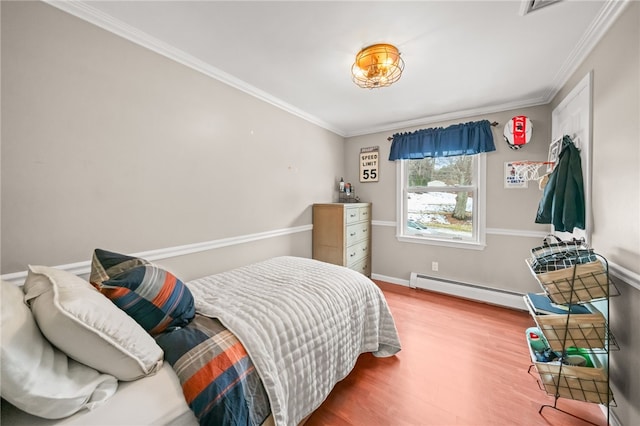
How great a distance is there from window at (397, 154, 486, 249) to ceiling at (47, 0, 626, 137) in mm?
954

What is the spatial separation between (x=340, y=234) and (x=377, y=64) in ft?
6.56

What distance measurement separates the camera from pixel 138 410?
81cm

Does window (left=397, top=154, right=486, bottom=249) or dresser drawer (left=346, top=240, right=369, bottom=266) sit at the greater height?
window (left=397, top=154, right=486, bottom=249)

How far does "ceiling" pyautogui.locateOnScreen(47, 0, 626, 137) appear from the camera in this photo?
1452 mm

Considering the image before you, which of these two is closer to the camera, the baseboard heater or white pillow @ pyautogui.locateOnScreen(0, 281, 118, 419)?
white pillow @ pyautogui.locateOnScreen(0, 281, 118, 419)

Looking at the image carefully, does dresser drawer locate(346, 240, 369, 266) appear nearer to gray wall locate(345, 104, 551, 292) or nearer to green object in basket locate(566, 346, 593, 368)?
gray wall locate(345, 104, 551, 292)

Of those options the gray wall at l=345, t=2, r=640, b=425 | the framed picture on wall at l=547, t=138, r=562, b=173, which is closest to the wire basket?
the gray wall at l=345, t=2, r=640, b=425

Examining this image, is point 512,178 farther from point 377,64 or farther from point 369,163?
point 377,64

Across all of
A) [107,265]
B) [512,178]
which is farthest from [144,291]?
[512,178]

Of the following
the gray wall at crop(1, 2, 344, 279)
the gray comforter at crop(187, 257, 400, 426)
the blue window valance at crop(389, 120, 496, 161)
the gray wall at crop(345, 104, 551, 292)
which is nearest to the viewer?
the gray comforter at crop(187, 257, 400, 426)

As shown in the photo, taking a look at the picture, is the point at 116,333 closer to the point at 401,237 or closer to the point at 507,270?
the point at 401,237

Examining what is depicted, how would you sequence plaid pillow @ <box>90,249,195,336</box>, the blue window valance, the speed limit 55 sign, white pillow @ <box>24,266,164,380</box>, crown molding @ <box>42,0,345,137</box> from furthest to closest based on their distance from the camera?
the speed limit 55 sign < the blue window valance < crown molding @ <box>42,0,345,137</box> < plaid pillow @ <box>90,249,195,336</box> < white pillow @ <box>24,266,164,380</box>

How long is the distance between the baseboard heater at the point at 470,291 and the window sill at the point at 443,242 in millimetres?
478

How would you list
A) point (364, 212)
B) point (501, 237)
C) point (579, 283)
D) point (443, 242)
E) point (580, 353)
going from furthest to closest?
point (364, 212)
point (443, 242)
point (501, 237)
point (580, 353)
point (579, 283)
